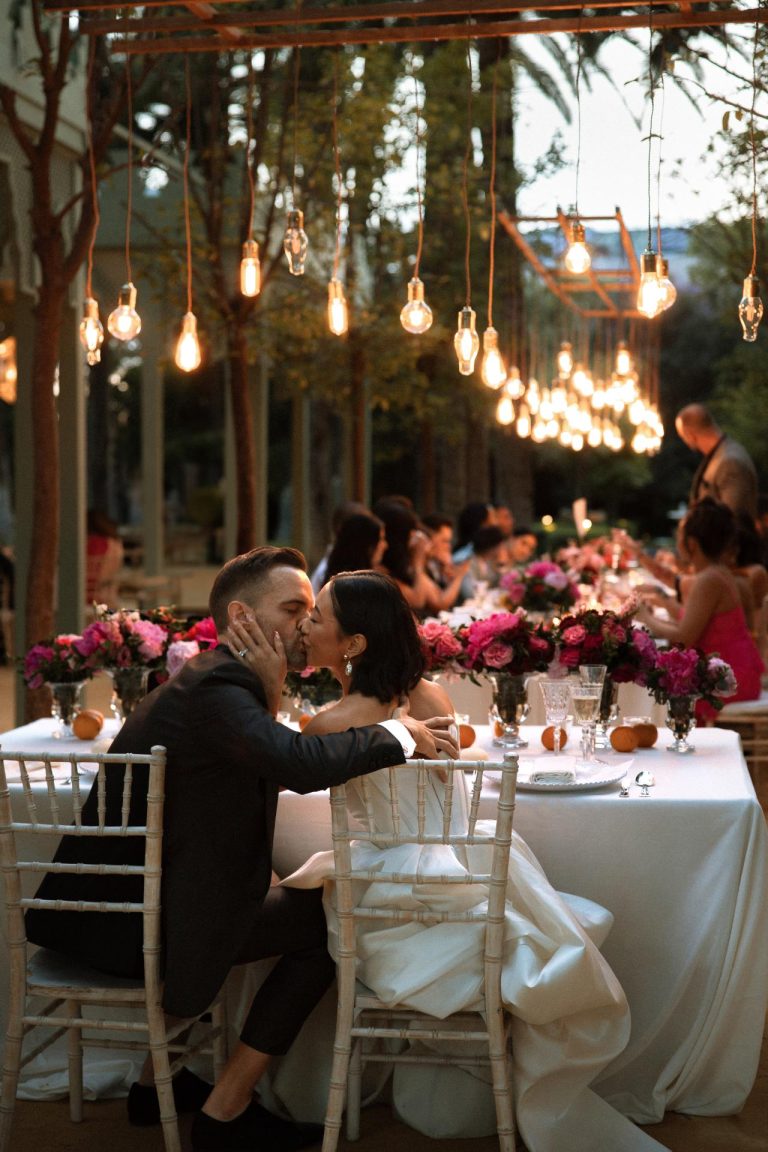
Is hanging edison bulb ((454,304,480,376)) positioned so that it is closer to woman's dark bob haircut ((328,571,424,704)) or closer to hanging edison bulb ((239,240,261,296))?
hanging edison bulb ((239,240,261,296))

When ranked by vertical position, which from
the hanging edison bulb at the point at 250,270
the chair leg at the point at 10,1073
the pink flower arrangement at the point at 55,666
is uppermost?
the hanging edison bulb at the point at 250,270

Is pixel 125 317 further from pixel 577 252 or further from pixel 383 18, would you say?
pixel 577 252

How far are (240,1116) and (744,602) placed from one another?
4.40m

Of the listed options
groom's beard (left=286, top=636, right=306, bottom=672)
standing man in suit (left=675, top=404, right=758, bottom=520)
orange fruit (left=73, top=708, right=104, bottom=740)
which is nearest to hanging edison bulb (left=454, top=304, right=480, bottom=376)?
groom's beard (left=286, top=636, right=306, bottom=672)

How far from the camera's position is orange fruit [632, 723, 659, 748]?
4.44 meters

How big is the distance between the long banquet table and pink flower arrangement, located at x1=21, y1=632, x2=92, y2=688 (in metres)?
1.10

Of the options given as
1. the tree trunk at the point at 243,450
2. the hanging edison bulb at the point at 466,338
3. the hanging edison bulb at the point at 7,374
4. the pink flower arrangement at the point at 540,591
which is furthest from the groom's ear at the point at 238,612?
the hanging edison bulb at the point at 7,374

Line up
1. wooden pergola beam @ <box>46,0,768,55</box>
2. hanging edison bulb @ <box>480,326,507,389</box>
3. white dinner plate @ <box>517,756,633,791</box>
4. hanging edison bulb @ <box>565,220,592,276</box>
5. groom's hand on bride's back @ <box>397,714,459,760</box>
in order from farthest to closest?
hanging edison bulb @ <box>480,326,507,389</box> → hanging edison bulb @ <box>565,220,592,276</box> → wooden pergola beam @ <box>46,0,768,55</box> → white dinner plate @ <box>517,756,633,791</box> → groom's hand on bride's back @ <box>397,714,459,760</box>

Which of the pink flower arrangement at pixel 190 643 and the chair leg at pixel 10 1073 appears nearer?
the chair leg at pixel 10 1073

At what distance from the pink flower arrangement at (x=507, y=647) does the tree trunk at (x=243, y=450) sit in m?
5.36

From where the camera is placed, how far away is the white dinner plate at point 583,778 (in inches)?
150

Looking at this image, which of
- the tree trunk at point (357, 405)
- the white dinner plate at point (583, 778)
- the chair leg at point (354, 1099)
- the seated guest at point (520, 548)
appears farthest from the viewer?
the tree trunk at point (357, 405)

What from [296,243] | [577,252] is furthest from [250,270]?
[577,252]

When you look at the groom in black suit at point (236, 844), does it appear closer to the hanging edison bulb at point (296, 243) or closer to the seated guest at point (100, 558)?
the hanging edison bulb at point (296, 243)
